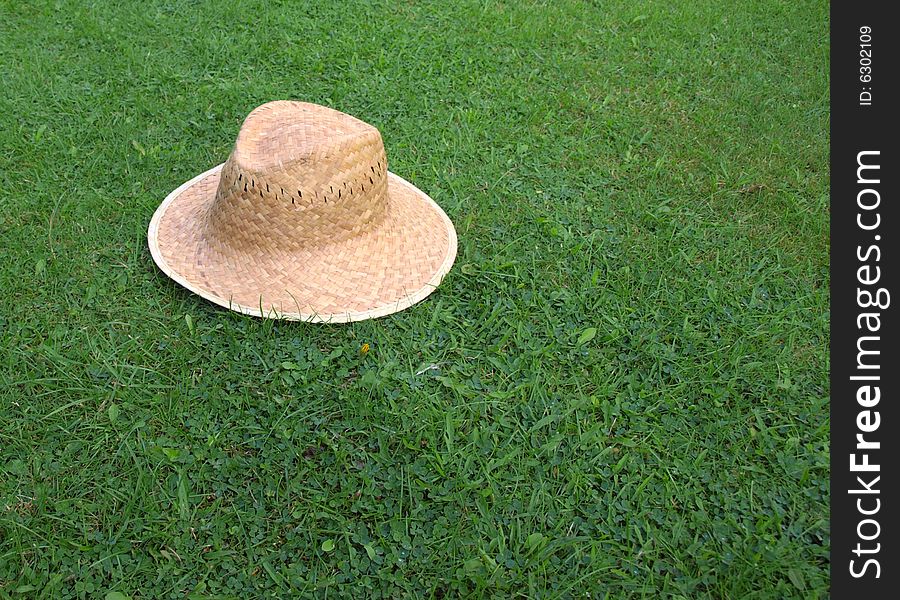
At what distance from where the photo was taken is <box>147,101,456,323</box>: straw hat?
9.38ft

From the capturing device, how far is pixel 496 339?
3.07 m

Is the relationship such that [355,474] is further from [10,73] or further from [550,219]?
[10,73]

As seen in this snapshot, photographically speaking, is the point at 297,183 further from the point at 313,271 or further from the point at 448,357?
the point at 448,357

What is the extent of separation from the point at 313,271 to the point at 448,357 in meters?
0.69

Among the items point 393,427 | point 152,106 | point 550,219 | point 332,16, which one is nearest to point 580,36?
point 332,16

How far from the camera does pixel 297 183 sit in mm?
2836

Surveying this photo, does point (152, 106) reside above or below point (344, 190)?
above

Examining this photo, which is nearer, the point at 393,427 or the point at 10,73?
the point at 393,427

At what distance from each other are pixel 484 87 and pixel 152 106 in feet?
6.87

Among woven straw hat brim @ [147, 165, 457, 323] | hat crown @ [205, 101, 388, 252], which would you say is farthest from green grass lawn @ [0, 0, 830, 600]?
hat crown @ [205, 101, 388, 252]

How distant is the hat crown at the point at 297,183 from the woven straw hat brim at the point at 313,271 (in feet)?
0.20

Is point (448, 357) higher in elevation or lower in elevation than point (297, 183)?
lower

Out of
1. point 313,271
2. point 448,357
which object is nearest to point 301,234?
point 313,271

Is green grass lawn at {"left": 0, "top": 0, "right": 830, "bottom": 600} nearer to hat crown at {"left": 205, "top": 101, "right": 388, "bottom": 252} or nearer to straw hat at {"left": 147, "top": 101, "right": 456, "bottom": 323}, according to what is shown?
straw hat at {"left": 147, "top": 101, "right": 456, "bottom": 323}
